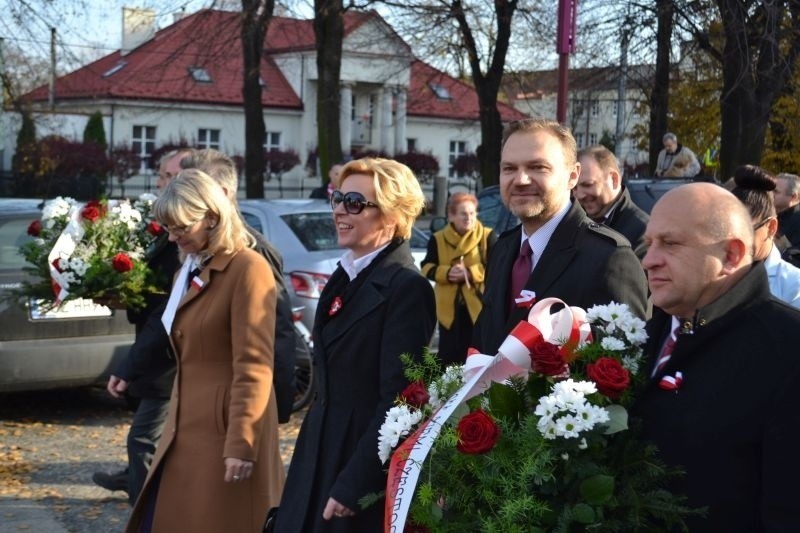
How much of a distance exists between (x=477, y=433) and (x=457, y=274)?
263 inches

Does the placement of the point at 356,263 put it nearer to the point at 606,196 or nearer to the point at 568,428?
the point at 568,428

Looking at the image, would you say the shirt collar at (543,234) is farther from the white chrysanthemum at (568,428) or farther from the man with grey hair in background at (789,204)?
the man with grey hair in background at (789,204)

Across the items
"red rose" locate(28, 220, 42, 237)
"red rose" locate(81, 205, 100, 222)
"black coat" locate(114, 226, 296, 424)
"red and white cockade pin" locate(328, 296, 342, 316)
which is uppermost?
"red rose" locate(81, 205, 100, 222)

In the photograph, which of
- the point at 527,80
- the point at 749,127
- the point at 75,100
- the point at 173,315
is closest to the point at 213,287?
the point at 173,315

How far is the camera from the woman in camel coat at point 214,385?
457 centimetres

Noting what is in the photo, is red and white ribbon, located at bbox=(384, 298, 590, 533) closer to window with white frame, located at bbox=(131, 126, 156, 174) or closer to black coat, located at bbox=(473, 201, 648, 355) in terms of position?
black coat, located at bbox=(473, 201, 648, 355)

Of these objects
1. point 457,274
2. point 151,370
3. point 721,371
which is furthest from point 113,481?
point 721,371

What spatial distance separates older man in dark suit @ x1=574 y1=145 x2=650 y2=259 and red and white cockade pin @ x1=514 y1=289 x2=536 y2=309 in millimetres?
2522

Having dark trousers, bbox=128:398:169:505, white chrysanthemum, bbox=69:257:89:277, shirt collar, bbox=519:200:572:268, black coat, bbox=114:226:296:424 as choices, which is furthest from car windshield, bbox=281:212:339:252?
shirt collar, bbox=519:200:572:268

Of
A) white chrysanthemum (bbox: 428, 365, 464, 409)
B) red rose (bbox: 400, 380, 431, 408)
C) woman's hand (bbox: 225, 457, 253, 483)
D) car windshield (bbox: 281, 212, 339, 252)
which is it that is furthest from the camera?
car windshield (bbox: 281, 212, 339, 252)

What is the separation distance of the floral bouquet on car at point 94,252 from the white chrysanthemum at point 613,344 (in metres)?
3.94

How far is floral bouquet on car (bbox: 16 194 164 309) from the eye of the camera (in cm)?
634

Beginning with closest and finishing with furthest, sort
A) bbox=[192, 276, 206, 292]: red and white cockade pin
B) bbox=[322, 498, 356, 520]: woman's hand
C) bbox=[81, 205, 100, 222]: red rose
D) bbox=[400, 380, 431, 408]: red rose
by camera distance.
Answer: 1. bbox=[400, 380, 431, 408]: red rose
2. bbox=[322, 498, 356, 520]: woman's hand
3. bbox=[192, 276, 206, 292]: red and white cockade pin
4. bbox=[81, 205, 100, 222]: red rose

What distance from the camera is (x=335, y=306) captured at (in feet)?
13.7
